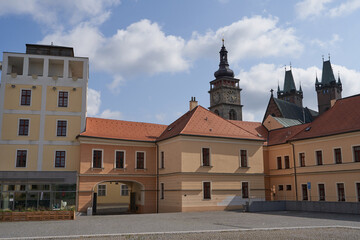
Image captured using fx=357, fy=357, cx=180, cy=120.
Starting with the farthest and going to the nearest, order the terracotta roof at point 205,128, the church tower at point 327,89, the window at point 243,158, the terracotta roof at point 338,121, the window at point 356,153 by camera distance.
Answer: the church tower at point 327,89 → the window at point 243,158 → the terracotta roof at point 205,128 → the terracotta roof at point 338,121 → the window at point 356,153

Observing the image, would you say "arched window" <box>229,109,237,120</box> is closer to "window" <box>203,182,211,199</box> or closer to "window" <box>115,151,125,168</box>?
"window" <box>115,151,125,168</box>

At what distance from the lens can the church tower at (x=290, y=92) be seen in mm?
100125

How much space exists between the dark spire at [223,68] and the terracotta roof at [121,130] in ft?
157

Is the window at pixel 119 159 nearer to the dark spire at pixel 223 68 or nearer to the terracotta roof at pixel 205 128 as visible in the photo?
the terracotta roof at pixel 205 128

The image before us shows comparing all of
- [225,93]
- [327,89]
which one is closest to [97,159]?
[225,93]

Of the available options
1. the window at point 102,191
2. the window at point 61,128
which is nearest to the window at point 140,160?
the window at point 61,128

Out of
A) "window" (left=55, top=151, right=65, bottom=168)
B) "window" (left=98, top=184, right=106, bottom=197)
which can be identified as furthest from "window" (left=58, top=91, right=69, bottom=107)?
"window" (left=98, top=184, right=106, bottom=197)

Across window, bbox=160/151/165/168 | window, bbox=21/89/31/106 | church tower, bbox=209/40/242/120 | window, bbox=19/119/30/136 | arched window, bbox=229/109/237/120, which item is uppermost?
church tower, bbox=209/40/242/120

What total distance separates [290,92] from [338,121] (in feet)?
225

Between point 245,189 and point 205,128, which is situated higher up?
point 205,128

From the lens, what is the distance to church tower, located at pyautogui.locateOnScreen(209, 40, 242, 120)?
8394cm

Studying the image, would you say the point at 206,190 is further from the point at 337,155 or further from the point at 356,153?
the point at 356,153

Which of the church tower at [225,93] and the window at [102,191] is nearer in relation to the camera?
the window at [102,191]

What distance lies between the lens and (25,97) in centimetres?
3362
